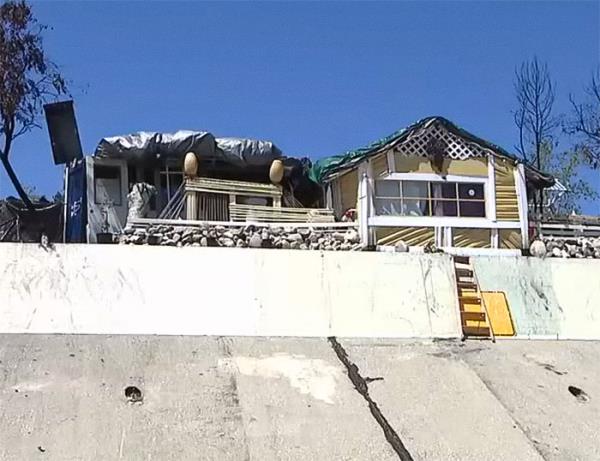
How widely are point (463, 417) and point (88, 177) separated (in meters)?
9.78

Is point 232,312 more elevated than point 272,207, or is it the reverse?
point 272,207

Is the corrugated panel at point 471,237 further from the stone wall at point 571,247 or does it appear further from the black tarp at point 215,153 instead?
the black tarp at point 215,153

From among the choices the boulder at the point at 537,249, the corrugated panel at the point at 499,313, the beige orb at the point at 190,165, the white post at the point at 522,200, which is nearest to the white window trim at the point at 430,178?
the white post at the point at 522,200

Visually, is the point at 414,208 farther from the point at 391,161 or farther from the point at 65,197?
the point at 65,197

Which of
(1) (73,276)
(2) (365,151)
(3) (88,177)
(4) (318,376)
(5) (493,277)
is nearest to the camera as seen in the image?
(4) (318,376)

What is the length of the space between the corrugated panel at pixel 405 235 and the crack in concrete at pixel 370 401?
11.4ft

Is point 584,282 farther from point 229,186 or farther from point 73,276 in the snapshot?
point 73,276

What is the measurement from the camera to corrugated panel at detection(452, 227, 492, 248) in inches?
639

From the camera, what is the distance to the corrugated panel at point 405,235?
1596cm

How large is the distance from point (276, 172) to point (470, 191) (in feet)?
12.7

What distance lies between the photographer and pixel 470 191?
54.5 ft

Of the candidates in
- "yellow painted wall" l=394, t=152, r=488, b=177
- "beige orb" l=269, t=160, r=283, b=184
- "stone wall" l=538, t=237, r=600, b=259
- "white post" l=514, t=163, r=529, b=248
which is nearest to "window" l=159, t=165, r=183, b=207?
"beige orb" l=269, t=160, r=283, b=184

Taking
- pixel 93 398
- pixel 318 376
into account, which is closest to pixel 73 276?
pixel 93 398

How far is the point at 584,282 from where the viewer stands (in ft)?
48.0
